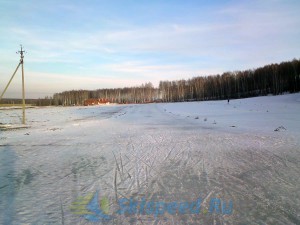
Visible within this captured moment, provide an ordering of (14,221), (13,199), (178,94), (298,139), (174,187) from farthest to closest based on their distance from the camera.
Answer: (178,94), (298,139), (174,187), (13,199), (14,221)

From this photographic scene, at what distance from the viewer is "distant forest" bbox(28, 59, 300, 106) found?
8388 centimetres

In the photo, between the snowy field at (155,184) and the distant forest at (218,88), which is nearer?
the snowy field at (155,184)

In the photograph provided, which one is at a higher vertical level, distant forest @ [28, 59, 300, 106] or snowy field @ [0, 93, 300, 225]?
distant forest @ [28, 59, 300, 106]

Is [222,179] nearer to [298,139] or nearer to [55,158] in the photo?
[55,158]

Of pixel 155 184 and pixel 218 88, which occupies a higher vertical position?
pixel 218 88

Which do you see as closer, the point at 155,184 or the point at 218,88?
the point at 155,184

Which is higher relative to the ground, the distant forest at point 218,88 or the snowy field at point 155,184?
the distant forest at point 218,88

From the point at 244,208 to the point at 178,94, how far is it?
14055cm

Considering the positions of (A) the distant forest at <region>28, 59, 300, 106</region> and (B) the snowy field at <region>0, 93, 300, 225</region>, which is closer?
(B) the snowy field at <region>0, 93, 300, 225</region>

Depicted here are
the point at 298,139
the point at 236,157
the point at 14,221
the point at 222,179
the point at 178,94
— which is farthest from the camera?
the point at 178,94

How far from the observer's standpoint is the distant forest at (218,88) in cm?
8388

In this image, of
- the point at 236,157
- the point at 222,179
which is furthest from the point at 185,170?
the point at 236,157

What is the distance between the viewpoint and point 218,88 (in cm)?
11469

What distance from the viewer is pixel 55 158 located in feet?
27.7
